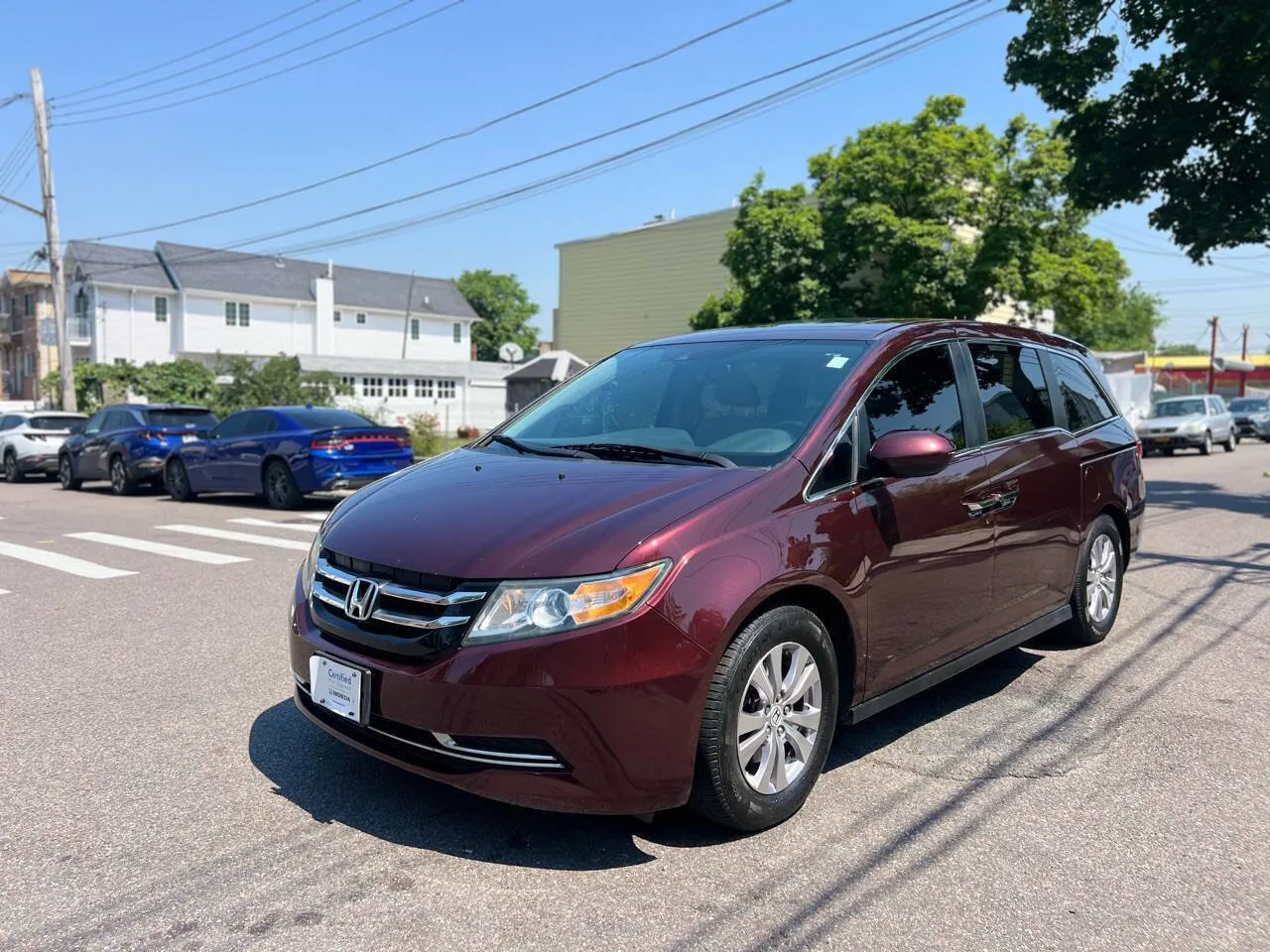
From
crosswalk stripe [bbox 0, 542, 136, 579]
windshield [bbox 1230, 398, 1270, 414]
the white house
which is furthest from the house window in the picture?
windshield [bbox 1230, 398, 1270, 414]

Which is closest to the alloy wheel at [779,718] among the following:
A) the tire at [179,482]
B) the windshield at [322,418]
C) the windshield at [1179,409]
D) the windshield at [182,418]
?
the windshield at [322,418]

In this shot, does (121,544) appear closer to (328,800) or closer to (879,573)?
(328,800)

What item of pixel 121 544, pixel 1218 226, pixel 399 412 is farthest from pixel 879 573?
pixel 399 412

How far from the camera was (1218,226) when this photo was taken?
15.8 metres

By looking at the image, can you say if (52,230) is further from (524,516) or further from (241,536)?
(524,516)

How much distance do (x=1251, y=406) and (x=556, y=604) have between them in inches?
1548

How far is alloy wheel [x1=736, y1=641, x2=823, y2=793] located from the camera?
3.38 meters

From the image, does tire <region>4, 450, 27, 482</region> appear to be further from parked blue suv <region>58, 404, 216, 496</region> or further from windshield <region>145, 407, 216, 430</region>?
windshield <region>145, 407, 216, 430</region>

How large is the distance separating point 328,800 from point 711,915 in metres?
1.56

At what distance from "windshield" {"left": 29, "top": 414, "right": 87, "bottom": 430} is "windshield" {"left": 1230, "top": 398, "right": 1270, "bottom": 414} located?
36.3m

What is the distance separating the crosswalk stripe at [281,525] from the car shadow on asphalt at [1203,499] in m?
11.2

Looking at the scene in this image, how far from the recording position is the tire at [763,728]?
323 cm

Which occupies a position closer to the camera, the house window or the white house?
the white house

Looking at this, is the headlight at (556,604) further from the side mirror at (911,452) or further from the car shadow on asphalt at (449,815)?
the side mirror at (911,452)
